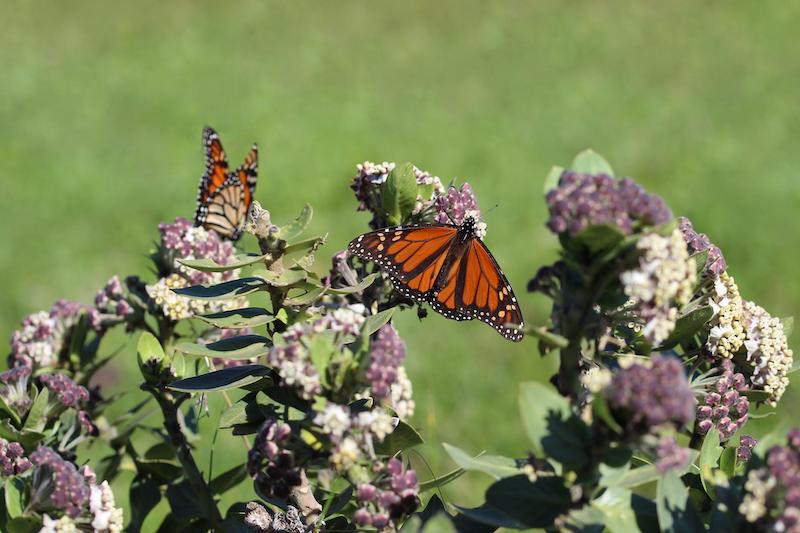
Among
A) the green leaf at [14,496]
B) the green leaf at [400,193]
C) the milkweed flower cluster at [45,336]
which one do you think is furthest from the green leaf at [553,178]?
the milkweed flower cluster at [45,336]

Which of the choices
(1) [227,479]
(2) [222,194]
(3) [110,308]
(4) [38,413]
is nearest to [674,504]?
(1) [227,479]

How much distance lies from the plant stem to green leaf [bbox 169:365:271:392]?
41 centimetres

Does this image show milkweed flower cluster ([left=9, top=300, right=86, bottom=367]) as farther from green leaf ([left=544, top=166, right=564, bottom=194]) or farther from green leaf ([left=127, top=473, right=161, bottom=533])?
green leaf ([left=544, top=166, right=564, bottom=194])

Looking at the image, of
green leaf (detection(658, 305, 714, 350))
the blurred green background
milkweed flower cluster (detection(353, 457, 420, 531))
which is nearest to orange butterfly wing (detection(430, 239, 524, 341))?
green leaf (detection(658, 305, 714, 350))

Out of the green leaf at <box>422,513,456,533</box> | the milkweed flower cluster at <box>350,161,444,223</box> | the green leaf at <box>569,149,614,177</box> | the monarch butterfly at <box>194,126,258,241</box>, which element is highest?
the monarch butterfly at <box>194,126,258,241</box>

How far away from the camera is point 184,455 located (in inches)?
94.7

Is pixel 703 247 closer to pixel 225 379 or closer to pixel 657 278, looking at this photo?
A: pixel 657 278

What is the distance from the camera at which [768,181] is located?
861 centimetres

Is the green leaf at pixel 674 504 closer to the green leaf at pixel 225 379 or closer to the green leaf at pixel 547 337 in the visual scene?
the green leaf at pixel 547 337

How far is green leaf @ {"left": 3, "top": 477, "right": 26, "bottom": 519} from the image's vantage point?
1977mm

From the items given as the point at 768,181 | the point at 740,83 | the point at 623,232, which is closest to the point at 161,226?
the point at 623,232

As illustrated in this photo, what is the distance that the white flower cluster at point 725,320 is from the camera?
2131mm

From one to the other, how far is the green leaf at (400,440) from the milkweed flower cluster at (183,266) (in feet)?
2.58

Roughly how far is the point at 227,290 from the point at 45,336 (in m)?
1.05
